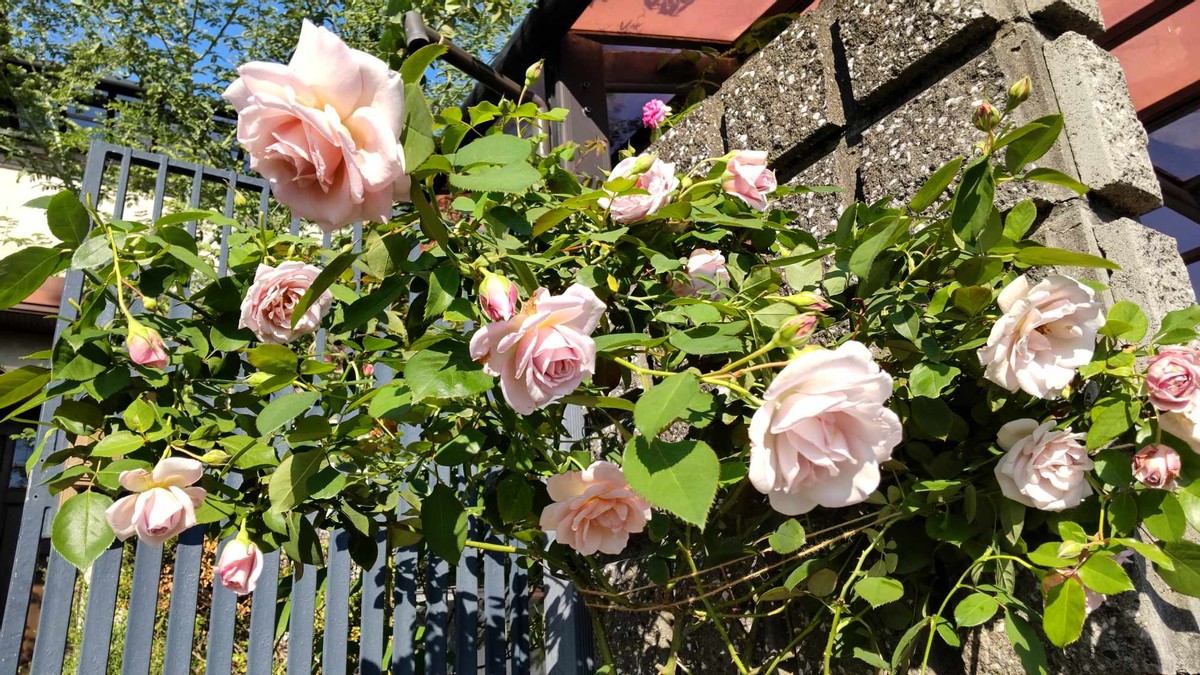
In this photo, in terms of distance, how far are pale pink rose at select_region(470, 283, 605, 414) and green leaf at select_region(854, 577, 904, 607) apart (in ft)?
1.62

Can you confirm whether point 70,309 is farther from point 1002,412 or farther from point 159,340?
point 1002,412

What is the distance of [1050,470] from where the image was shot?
839 millimetres

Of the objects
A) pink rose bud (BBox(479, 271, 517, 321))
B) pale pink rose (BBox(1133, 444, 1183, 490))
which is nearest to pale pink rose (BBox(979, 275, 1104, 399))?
pale pink rose (BBox(1133, 444, 1183, 490))

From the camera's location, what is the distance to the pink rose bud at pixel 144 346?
997mm

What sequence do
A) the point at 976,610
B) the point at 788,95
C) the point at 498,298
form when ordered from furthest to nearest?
the point at 788,95 < the point at 976,610 < the point at 498,298

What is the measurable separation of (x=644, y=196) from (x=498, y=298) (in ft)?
1.46

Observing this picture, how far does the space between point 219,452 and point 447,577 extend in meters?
0.83

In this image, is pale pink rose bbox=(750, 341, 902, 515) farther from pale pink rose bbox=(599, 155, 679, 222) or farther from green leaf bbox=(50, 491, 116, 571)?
green leaf bbox=(50, 491, 116, 571)

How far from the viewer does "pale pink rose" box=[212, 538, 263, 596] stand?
3.58 feet

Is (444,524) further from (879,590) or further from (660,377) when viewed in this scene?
(879,590)

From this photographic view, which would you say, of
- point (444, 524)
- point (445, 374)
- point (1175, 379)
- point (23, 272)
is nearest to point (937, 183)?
point (1175, 379)

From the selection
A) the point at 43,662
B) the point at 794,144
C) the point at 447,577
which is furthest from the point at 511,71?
the point at 43,662

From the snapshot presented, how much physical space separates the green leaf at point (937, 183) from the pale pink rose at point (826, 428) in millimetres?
251

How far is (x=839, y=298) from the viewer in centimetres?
128
